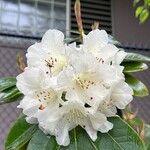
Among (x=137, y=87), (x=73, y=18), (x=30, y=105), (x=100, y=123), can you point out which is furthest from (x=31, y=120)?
(x=73, y=18)

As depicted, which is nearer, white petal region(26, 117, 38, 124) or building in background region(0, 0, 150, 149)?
white petal region(26, 117, 38, 124)

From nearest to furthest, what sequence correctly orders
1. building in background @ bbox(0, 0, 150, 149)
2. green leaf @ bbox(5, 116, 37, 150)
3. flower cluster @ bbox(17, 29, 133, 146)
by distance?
1. flower cluster @ bbox(17, 29, 133, 146)
2. green leaf @ bbox(5, 116, 37, 150)
3. building in background @ bbox(0, 0, 150, 149)

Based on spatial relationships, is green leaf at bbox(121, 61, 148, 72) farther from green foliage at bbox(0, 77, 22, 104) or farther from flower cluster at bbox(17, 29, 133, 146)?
green foliage at bbox(0, 77, 22, 104)

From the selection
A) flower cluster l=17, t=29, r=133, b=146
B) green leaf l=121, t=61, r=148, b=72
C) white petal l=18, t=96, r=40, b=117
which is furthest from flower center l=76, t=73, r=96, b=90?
green leaf l=121, t=61, r=148, b=72

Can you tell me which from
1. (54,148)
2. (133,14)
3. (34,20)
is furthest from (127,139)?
(133,14)

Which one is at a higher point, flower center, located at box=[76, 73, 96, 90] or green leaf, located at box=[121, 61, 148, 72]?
green leaf, located at box=[121, 61, 148, 72]

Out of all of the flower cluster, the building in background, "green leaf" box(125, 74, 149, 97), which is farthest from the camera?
the building in background
